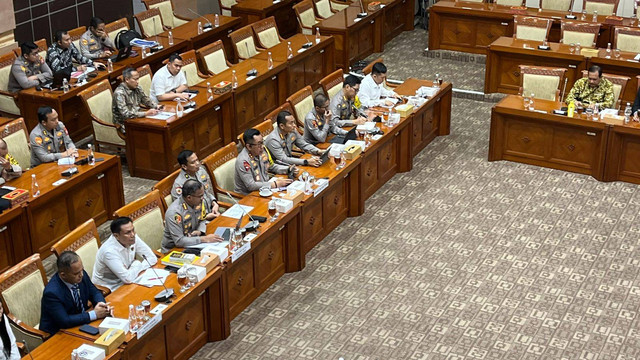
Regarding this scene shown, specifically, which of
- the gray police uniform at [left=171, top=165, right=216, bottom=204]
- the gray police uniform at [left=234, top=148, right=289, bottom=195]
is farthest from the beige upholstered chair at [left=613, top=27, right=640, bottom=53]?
the gray police uniform at [left=171, top=165, right=216, bottom=204]

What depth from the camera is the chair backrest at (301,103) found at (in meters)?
10.5

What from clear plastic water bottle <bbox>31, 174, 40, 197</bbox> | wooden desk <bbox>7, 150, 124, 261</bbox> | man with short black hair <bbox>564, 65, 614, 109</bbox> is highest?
man with short black hair <bbox>564, 65, 614, 109</bbox>

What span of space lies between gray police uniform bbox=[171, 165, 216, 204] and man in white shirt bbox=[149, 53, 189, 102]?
243 centimetres

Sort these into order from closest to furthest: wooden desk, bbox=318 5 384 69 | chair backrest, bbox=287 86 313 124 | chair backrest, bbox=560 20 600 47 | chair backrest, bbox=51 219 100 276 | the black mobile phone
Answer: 1. the black mobile phone
2. chair backrest, bbox=51 219 100 276
3. chair backrest, bbox=287 86 313 124
4. chair backrest, bbox=560 20 600 47
5. wooden desk, bbox=318 5 384 69

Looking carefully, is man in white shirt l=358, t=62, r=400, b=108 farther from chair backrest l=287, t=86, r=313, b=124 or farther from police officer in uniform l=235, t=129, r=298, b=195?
police officer in uniform l=235, t=129, r=298, b=195

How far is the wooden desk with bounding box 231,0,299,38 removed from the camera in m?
14.7

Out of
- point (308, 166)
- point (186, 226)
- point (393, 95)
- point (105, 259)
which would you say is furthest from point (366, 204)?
point (105, 259)

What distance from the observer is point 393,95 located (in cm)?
1119

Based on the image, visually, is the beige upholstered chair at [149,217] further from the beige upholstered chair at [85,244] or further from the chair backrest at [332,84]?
the chair backrest at [332,84]

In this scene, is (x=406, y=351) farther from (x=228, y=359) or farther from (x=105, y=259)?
(x=105, y=259)

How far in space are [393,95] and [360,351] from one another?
173 inches

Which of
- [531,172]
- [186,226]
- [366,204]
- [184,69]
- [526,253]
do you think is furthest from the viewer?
[184,69]

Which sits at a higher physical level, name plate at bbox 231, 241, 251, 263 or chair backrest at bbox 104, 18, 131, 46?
chair backrest at bbox 104, 18, 131, 46

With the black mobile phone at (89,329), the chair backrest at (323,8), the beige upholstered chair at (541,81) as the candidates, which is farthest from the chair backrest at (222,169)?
the chair backrest at (323,8)
